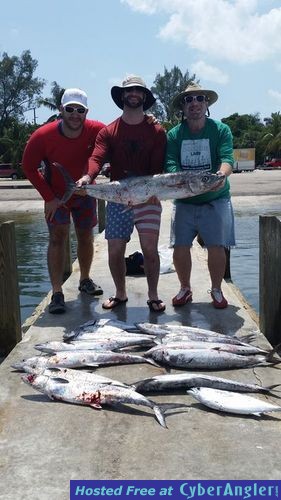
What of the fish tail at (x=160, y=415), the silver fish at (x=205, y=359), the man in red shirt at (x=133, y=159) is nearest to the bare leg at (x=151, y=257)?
the man in red shirt at (x=133, y=159)

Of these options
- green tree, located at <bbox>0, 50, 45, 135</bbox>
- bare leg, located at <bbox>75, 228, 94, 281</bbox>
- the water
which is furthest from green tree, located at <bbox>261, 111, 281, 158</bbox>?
bare leg, located at <bbox>75, 228, 94, 281</bbox>

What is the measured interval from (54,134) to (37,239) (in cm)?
1222

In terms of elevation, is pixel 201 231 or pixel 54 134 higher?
pixel 54 134

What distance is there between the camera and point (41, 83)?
257ft

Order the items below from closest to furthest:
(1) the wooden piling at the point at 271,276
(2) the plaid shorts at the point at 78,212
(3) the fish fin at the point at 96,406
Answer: (3) the fish fin at the point at 96,406
(1) the wooden piling at the point at 271,276
(2) the plaid shorts at the point at 78,212

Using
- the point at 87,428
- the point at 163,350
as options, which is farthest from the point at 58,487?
the point at 163,350

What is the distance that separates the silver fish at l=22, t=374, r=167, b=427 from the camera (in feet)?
12.3

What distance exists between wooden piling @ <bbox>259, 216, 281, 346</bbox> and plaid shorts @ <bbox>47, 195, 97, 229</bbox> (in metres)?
1.99

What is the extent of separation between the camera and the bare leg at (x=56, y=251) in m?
6.08

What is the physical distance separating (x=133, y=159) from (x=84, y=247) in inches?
57.8

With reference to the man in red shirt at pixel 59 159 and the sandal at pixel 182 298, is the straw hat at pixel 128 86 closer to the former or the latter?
the man in red shirt at pixel 59 159

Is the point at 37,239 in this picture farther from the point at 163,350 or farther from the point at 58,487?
the point at 58,487

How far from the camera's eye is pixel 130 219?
5.86 meters

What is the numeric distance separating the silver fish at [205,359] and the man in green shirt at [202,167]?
1553 mm
